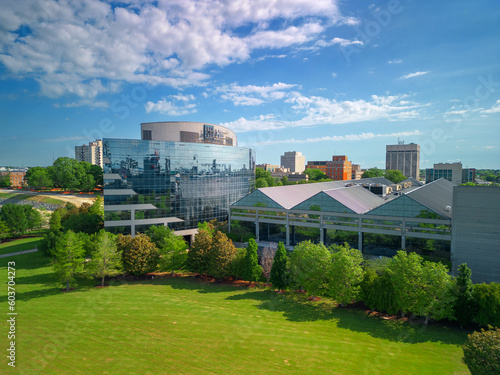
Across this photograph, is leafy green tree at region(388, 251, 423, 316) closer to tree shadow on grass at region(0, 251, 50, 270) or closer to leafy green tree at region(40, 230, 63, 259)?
leafy green tree at region(40, 230, 63, 259)

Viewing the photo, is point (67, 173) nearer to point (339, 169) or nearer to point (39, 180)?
point (39, 180)

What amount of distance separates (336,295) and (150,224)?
27792 mm

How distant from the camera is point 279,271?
92.6ft

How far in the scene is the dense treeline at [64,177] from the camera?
89500mm

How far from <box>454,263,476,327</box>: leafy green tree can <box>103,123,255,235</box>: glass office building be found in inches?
1350

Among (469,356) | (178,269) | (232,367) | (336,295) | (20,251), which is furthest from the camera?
(20,251)

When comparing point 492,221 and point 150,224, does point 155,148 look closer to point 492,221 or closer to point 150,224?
point 150,224

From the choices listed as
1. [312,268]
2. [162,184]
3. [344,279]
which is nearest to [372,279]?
[344,279]

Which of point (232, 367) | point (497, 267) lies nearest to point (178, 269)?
point (232, 367)

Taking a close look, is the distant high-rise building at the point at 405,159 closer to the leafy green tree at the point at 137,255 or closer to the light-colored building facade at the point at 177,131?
the light-colored building facade at the point at 177,131

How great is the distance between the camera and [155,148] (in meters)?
41.4

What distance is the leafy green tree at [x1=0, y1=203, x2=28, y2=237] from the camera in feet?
168

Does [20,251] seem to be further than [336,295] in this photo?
Yes

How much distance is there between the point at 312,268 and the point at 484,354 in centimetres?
1351
